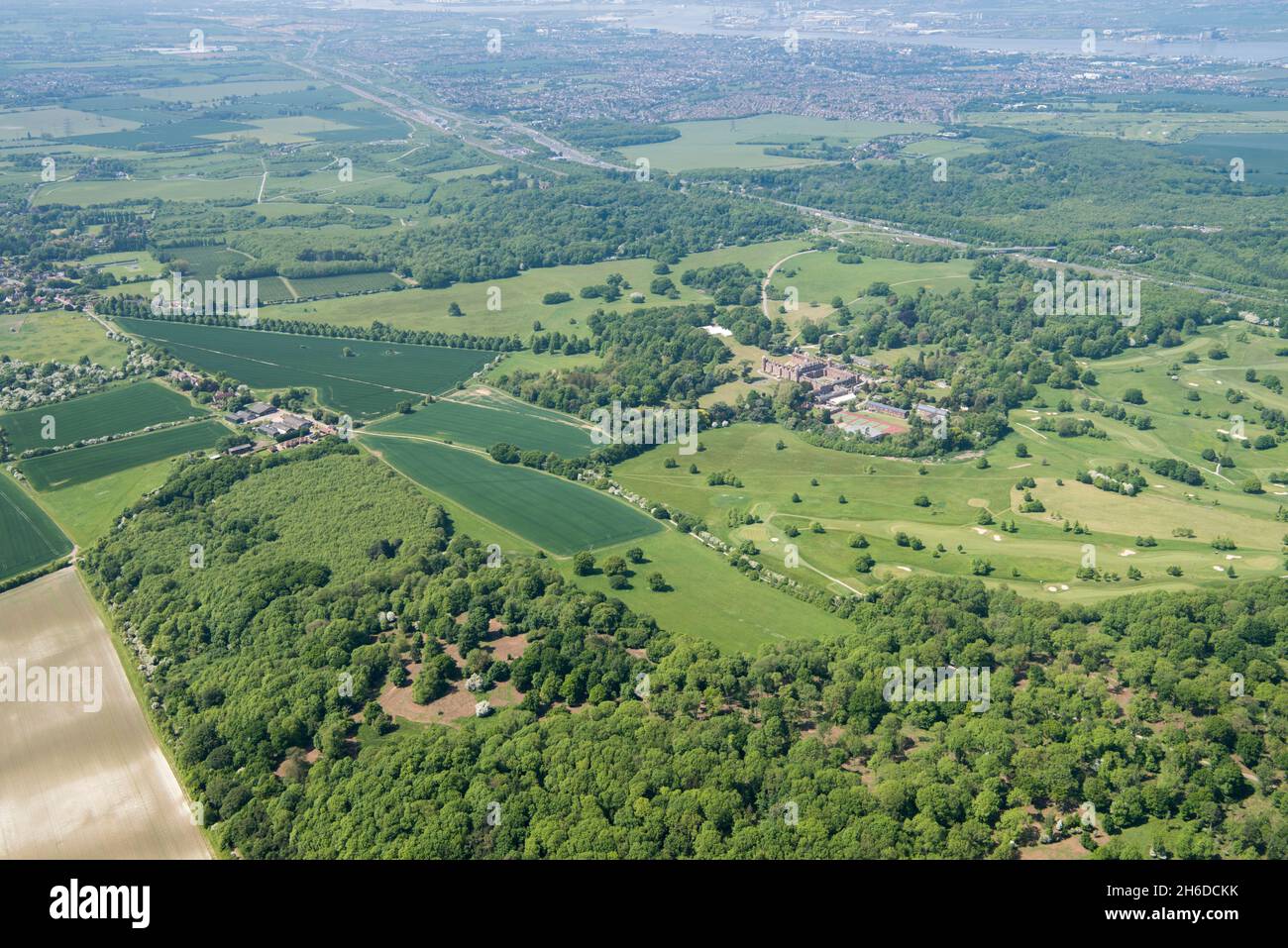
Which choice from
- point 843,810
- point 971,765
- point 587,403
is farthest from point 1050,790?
point 587,403

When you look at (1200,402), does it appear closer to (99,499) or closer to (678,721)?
(678,721)

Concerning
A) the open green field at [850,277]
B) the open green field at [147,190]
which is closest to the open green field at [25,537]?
the open green field at [850,277]

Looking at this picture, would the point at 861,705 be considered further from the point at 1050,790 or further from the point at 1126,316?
the point at 1126,316

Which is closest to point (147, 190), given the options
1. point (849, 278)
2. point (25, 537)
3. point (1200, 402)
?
point (849, 278)

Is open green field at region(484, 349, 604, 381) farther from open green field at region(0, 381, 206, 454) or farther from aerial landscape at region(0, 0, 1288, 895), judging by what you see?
open green field at region(0, 381, 206, 454)

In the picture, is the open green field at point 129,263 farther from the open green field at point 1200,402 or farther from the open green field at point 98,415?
the open green field at point 1200,402
